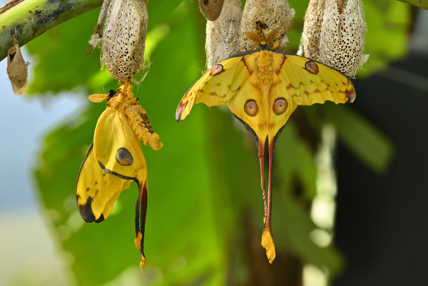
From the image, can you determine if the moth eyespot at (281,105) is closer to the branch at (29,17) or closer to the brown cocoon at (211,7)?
the brown cocoon at (211,7)

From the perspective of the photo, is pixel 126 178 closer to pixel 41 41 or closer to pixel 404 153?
pixel 41 41

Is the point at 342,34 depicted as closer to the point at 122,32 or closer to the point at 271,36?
the point at 271,36

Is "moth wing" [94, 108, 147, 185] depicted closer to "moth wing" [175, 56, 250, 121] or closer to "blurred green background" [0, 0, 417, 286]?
"moth wing" [175, 56, 250, 121]

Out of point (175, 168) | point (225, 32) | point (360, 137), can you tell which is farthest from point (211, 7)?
point (360, 137)

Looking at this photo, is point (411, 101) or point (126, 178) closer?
point (126, 178)

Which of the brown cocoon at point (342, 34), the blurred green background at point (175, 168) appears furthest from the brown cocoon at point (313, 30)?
the blurred green background at point (175, 168)

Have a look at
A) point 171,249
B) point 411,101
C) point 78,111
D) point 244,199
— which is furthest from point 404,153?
point 78,111

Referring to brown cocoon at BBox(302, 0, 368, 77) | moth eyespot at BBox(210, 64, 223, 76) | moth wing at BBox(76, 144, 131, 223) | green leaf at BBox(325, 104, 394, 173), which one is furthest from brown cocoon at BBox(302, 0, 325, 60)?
green leaf at BBox(325, 104, 394, 173)
